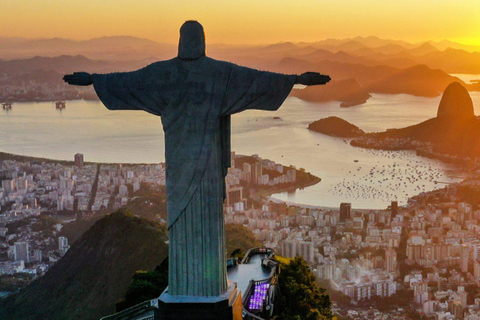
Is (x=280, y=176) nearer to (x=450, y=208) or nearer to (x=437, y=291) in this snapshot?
(x=450, y=208)

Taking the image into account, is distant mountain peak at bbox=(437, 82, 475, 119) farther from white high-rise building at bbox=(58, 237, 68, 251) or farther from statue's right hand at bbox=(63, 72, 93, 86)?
statue's right hand at bbox=(63, 72, 93, 86)

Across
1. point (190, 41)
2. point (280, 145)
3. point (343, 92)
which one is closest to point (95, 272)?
point (190, 41)

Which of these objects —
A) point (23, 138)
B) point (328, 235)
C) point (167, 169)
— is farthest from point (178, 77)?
point (23, 138)

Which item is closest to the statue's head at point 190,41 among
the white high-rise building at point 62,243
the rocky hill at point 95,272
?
the rocky hill at point 95,272

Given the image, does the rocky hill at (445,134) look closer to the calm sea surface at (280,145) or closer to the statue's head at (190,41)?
the calm sea surface at (280,145)

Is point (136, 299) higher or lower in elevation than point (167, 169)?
lower

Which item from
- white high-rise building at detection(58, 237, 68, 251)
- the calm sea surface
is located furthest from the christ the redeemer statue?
the calm sea surface
